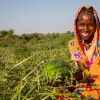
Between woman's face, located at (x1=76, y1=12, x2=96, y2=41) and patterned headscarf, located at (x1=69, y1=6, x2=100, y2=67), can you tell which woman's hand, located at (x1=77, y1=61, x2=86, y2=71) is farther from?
woman's face, located at (x1=76, y1=12, x2=96, y2=41)

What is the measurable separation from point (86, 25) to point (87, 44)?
13.6 inches

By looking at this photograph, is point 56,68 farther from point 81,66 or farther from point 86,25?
point 86,25

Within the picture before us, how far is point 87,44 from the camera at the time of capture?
153 inches

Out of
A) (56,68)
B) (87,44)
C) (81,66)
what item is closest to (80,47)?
(87,44)

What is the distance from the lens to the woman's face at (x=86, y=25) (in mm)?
3613

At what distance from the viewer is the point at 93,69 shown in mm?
3688

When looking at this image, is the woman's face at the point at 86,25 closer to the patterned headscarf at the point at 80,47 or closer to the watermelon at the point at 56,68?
the patterned headscarf at the point at 80,47

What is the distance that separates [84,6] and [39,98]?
6.13 feet

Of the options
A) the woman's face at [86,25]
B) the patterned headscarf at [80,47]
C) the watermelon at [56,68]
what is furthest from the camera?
the patterned headscarf at [80,47]

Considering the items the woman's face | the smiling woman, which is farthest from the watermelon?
the woman's face

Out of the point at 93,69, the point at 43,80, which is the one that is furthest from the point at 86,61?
the point at 43,80

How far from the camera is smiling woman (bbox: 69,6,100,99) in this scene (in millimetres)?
3615

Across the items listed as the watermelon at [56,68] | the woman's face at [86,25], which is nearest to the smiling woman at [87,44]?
the woman's face at [86,25]

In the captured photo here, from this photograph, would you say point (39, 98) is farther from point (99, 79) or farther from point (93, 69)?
point (93, 69)
